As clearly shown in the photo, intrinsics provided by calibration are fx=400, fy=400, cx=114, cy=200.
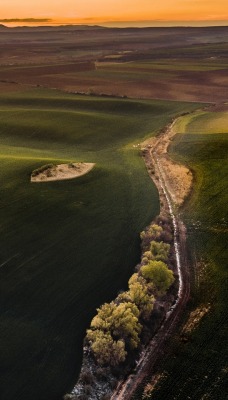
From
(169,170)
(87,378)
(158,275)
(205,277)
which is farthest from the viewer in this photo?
(169,170)

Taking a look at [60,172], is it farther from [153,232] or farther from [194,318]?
[194,318]

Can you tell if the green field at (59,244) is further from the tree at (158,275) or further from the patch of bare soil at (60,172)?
the tree at (158,275)

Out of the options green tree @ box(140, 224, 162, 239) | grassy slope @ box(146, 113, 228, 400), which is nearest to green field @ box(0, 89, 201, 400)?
green tree @ box(140, 224, 162, 239)

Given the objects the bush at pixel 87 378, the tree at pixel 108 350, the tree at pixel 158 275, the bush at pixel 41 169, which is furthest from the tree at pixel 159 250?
the bush at pixel 41 169

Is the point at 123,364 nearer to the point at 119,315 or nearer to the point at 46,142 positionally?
the point at 119,315

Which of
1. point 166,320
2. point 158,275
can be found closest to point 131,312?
point 166,320

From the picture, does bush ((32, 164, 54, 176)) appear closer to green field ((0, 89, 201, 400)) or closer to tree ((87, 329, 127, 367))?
green field ((0, 89, 201, 400))

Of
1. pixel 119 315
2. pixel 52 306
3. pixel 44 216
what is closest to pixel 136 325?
pixel 119 315
